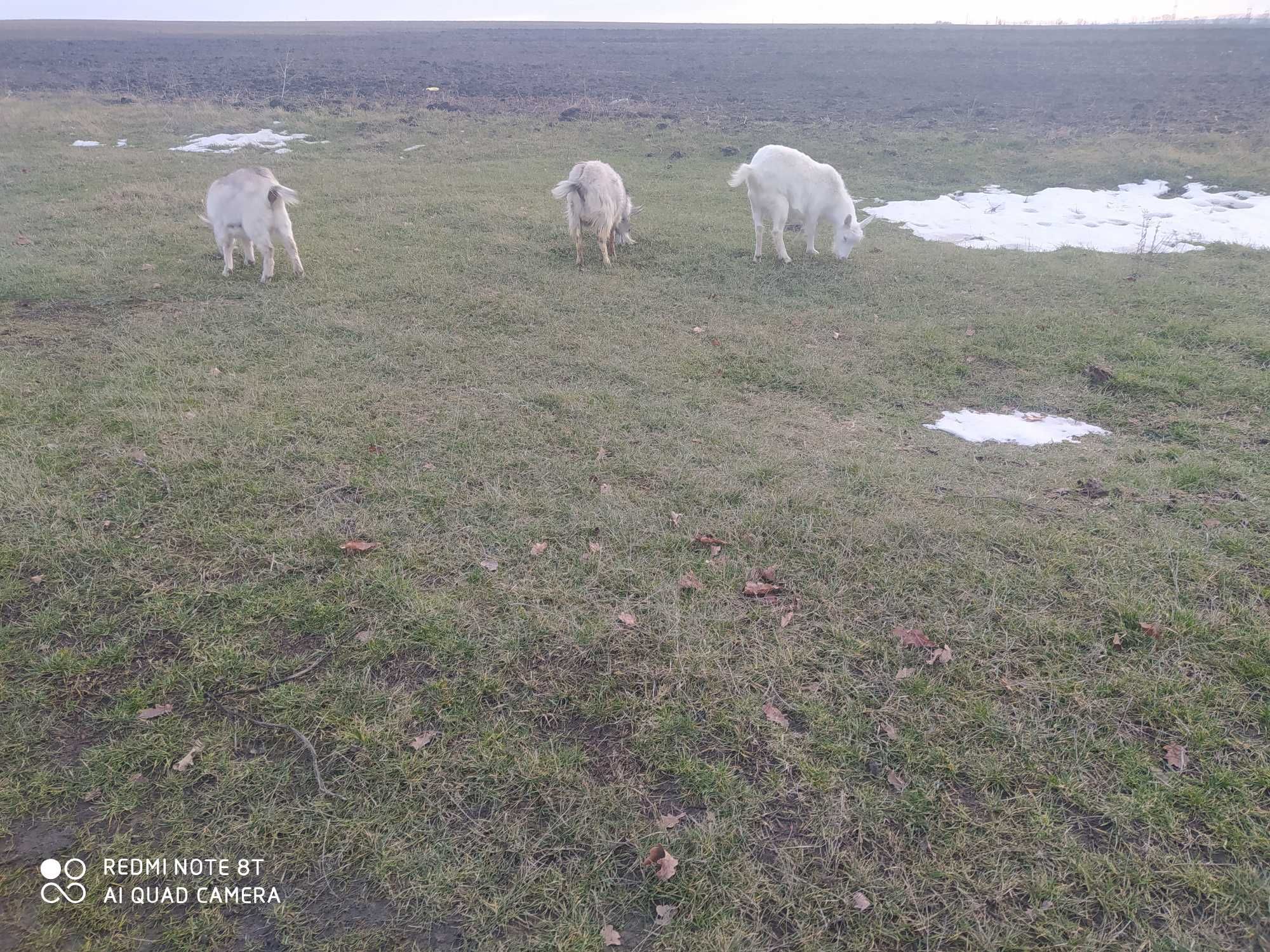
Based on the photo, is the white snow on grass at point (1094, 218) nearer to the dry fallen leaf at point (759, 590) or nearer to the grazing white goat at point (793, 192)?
the grazing white goat at point (793, 192)

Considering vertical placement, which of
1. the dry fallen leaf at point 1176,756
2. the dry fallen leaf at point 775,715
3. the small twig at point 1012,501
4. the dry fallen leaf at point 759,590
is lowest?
the dry fallen leaf at point 775,715

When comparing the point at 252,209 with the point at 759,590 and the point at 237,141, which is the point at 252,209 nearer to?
the point at 759,590

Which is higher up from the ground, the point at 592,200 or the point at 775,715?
the point at 592,200

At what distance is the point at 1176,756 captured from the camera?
9.65 feet

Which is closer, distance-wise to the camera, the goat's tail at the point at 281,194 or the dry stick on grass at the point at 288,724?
the dry stick on grass at the point at 288,724

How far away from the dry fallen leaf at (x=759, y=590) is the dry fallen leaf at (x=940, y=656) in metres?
0.82

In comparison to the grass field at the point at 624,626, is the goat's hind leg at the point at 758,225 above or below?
above

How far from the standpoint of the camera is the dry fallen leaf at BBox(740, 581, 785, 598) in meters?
3.88

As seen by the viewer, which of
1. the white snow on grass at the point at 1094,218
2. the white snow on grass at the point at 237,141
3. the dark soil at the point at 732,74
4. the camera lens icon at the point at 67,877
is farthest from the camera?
the dark soil at the point at 732,74

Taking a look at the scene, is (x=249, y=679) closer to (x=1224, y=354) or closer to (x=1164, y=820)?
(x=1164, y=820)

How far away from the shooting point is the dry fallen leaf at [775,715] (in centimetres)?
313

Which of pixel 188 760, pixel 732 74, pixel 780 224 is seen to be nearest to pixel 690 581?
pixel 188 760

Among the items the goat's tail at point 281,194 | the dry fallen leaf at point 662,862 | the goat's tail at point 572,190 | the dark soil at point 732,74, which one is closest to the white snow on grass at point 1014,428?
the dry fallen leaf at point 662,862

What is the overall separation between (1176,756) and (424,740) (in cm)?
315
